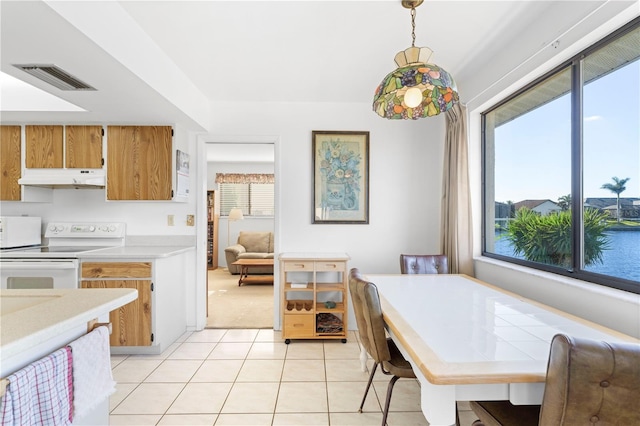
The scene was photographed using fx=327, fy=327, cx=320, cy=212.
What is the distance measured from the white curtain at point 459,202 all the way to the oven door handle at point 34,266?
130 inches

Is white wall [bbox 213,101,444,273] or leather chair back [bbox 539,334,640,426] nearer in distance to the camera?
leather chair back [bbox 539,334,640,426]

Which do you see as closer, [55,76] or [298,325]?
[55,76]

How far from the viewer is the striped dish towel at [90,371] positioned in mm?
1049

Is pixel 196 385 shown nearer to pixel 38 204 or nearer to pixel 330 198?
pixel 330 198

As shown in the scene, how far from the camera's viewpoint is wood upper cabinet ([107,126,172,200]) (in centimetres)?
317

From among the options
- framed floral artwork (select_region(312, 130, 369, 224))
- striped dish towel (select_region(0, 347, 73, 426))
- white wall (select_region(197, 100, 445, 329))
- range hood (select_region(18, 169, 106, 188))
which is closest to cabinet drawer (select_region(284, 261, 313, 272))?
white wall (select_region(197, 100, 445, 329))

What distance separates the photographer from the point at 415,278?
8.19ft

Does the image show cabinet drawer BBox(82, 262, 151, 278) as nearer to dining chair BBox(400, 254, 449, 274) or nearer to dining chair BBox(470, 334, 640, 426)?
dining chair BBox(400, 254, 449, 274)

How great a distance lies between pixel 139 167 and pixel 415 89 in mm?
2746

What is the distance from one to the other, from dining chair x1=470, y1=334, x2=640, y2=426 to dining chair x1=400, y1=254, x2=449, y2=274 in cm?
180

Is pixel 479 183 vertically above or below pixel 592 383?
above

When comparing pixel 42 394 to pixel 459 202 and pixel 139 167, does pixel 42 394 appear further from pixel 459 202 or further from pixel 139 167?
pixel 459 202

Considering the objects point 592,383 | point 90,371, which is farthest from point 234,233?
point 592,383

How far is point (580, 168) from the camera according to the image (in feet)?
6.27
